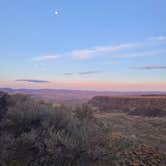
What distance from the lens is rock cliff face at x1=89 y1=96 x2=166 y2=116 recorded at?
41594mm

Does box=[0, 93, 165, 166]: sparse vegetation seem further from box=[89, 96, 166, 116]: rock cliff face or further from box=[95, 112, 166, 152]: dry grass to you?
box=[89, 96, 166, 116]: rock cliff face

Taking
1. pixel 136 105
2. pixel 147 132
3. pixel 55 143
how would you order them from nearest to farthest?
pixel 55 143
pixel 147 132
pixel 136 105

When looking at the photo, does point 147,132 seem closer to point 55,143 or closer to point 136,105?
point 55,143

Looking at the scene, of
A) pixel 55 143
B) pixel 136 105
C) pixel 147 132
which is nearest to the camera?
pixel 55 143

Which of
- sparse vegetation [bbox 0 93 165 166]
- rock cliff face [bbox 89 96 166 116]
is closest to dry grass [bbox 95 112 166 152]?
sparse vegetation [bbox 0 93 165 166]

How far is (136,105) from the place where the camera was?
51.6 metres

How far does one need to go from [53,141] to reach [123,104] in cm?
4296

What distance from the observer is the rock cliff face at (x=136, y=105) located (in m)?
41.6

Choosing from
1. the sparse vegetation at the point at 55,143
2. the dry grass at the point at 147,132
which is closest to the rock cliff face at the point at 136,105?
the dry grass at the point at 147,132

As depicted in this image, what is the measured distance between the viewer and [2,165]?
11234 millimetres

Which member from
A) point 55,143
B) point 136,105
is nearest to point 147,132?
point 55,143

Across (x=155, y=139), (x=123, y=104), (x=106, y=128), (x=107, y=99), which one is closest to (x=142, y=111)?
(x=123, y=104)

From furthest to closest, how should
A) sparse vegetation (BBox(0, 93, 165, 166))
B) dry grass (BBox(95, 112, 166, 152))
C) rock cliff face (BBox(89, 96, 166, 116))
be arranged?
rock cliff face (BBox(89, 96, 166, 116)), dry grass (BBox(95, 112, 166, 152)), sparse vegetation (BBox(0, 93, 165, 166))

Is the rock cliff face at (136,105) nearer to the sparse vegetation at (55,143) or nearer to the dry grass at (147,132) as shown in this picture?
the dry grass at (147,132)
